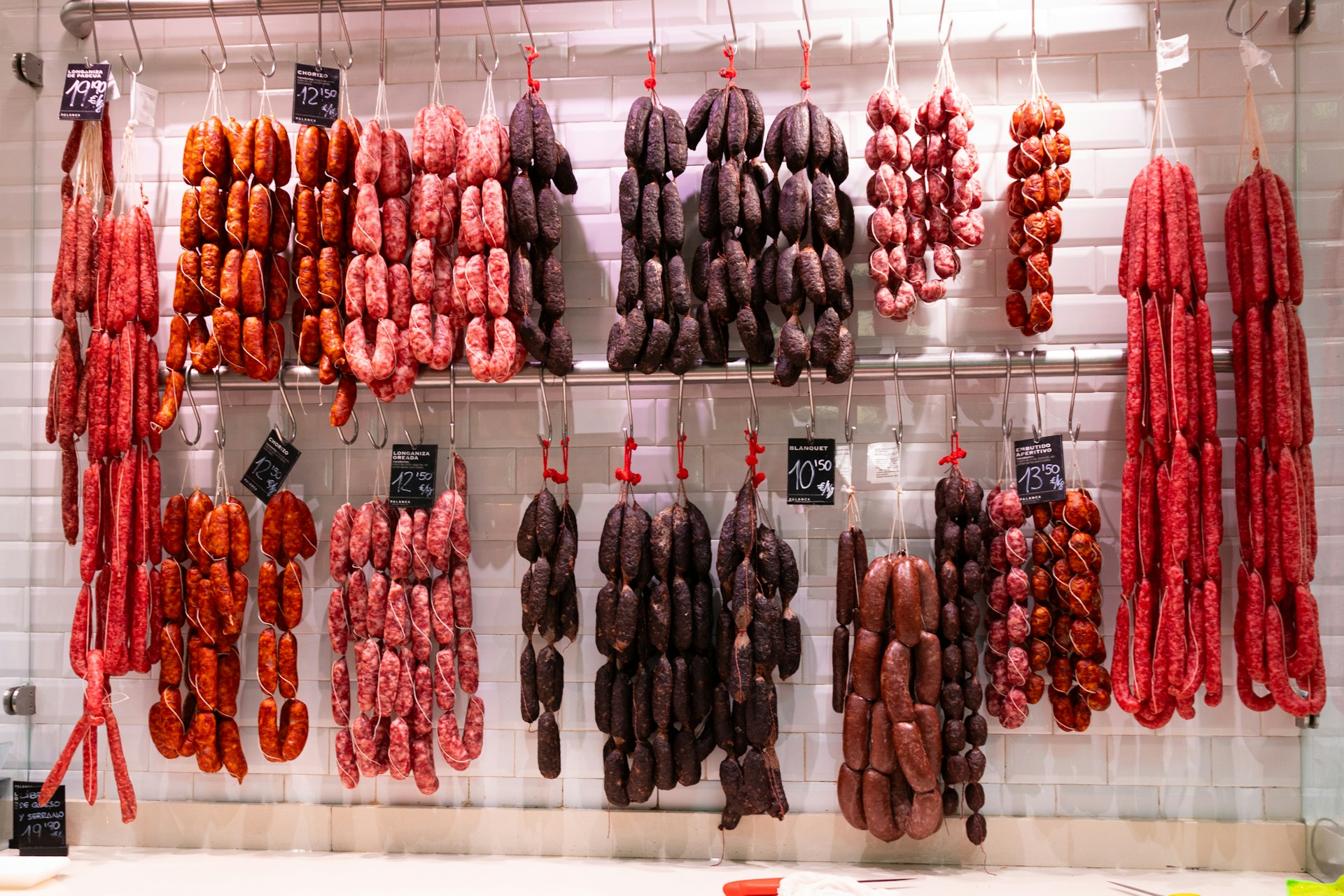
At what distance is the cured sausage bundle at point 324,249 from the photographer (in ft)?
10.5

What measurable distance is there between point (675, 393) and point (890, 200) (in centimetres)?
98

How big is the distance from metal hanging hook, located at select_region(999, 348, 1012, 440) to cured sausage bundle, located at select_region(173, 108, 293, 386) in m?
2.50

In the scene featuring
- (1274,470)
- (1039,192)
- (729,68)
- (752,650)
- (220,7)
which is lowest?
(752,650)

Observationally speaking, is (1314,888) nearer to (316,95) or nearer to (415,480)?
(415,480)

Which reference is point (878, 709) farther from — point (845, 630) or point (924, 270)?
point (924, 270)

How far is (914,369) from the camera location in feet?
10.3

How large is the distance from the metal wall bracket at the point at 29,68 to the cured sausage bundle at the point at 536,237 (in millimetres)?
1955

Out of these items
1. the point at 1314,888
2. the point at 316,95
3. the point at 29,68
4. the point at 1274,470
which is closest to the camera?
the point at 1314,888

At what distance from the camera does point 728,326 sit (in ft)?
11.1

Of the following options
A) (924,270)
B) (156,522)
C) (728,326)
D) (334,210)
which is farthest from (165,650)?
(924,270)

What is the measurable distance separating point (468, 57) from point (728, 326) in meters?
1.41

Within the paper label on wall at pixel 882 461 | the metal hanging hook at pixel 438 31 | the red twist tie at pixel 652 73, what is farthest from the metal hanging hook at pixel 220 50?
the paper label on wall at pixel 882 461

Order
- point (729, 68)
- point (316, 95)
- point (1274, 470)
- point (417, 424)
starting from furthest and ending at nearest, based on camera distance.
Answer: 1. point (417, 424)
2. point (729, 68)
3. point (316, 95)
4. point (1274, 470)

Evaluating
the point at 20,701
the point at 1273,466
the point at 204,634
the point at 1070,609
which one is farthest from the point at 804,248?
the point at 20,701
